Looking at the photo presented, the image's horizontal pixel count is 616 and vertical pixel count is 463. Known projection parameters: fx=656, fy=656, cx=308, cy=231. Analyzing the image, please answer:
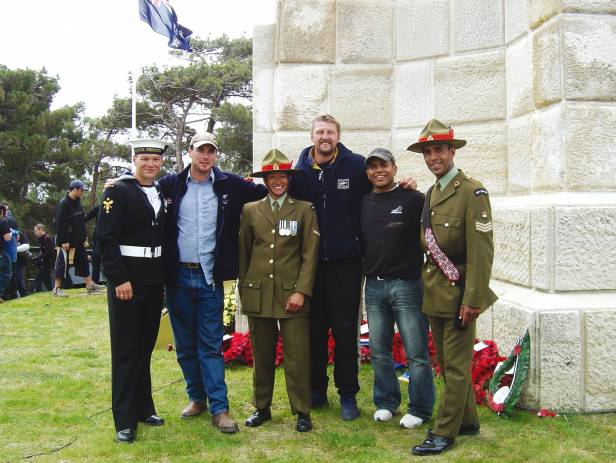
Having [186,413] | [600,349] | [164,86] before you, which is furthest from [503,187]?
[164,86]

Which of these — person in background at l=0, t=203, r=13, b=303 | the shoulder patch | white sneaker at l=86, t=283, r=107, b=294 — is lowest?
white sneaker at l=86, t=283, r=107, b=294

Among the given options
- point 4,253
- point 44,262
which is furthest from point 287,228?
point 44,262

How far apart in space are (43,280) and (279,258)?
34.9 ft

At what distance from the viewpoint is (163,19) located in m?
12.5

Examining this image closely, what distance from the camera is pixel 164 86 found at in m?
24.6

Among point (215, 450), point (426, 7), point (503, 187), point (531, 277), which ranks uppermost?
point (426, 7)

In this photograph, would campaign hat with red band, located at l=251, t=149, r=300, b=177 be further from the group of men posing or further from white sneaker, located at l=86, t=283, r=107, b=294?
white sneaker, located at l=86, t=283, r=107, b=294

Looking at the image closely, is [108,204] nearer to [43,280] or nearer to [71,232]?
[71,232]

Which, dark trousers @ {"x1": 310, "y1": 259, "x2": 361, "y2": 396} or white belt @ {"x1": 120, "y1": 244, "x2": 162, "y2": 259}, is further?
dark trousers @ {"x1": 310, "y1": 259, "x2": 361, "y2": 396}

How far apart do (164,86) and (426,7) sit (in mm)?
20353

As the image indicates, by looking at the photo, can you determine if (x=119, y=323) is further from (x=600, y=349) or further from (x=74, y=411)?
(x=600, y=349)

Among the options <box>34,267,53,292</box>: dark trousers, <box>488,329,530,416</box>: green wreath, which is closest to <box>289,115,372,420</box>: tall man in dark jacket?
<box>488,329,530,416</box>: green wreath

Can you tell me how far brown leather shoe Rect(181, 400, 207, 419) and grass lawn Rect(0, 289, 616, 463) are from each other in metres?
0.08

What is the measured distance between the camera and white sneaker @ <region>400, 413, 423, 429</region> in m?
4.11
